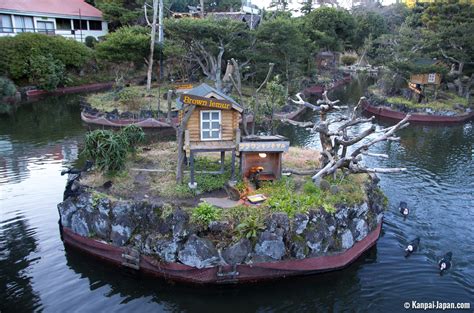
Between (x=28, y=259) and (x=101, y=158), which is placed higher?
(x=101, y=158)

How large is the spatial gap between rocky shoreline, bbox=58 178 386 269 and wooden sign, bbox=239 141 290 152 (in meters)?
4.04

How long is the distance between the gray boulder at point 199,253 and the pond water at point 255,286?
1129 mm

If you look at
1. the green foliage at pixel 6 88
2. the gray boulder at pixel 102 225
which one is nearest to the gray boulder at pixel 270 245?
the gray boulder at pixel 102 225

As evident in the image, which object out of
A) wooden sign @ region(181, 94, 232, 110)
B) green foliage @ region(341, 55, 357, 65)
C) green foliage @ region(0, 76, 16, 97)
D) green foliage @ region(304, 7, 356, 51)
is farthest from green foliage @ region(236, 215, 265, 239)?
green foliage @ region(341, 55, 357, 65)

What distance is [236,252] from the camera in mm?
16703

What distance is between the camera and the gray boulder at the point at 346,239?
18.4m

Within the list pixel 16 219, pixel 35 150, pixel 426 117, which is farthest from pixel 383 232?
pixel 426 117

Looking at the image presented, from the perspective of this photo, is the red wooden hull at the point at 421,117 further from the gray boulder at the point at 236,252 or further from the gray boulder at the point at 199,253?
the gray boulder at the point at 199,253

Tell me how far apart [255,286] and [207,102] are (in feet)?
29.7

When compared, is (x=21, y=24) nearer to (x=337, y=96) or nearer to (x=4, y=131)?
(x=4, y=131)

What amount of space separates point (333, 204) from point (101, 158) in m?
12.6

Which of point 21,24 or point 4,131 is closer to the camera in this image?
point 4,131

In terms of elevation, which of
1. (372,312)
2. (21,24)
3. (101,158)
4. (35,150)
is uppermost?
(21,24)

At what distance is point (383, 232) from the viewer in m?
21.7
